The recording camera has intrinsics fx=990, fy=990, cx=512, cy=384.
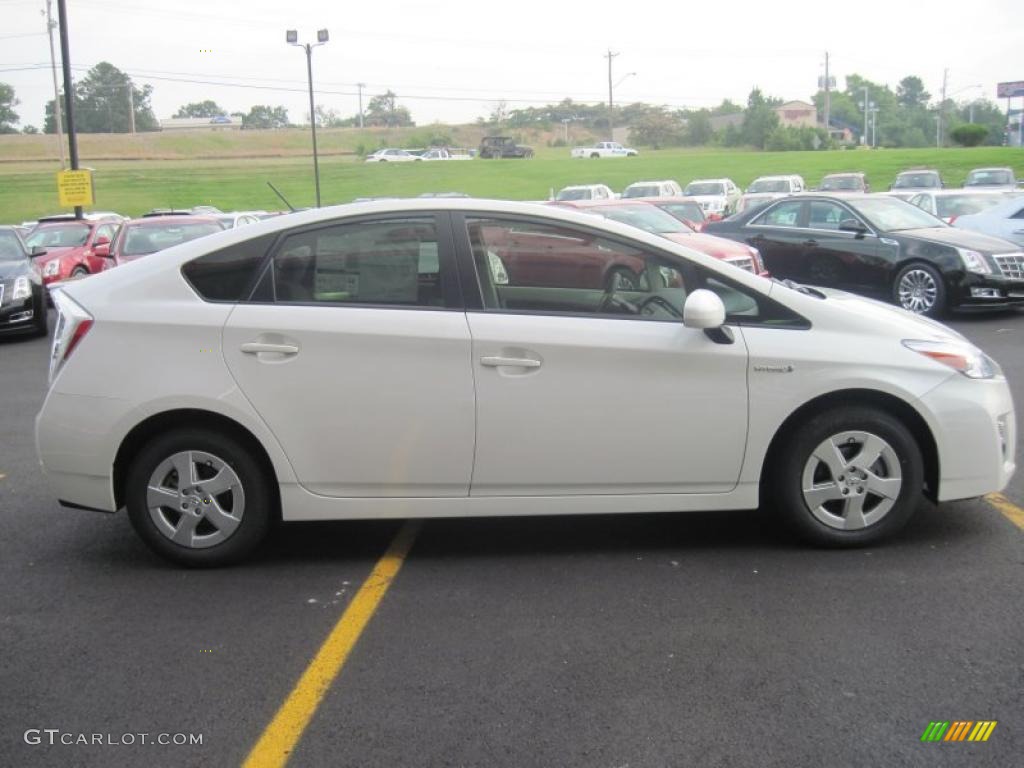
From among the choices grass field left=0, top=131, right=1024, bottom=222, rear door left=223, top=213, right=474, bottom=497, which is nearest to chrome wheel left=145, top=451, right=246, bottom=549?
rear door left=223, top=213, right=474, bottom=497

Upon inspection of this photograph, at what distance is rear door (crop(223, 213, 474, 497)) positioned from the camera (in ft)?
14.5

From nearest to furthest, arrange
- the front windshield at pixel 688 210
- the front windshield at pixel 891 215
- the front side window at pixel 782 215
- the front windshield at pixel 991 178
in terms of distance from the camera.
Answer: the front windshield at pixel 891 215, the front side window at pixel 782 215, the front windshield at pixel 688 210, the front windshield at pixel 991 178

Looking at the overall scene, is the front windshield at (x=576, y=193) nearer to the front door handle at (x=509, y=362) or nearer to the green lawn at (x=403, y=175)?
the green lawn at (x=403, y=175)

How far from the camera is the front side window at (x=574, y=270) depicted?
4.60 meters

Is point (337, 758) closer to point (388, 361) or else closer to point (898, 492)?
point (388, 361)

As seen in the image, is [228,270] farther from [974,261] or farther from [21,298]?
[974,261]

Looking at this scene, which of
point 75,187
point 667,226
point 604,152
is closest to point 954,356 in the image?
point 667,226

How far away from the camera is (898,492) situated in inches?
178

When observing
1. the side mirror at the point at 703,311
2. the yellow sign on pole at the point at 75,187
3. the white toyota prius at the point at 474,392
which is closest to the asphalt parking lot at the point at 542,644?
the white toyota prius at the point at 474,392

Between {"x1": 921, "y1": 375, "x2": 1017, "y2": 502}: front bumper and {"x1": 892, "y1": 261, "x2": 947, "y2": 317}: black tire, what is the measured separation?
→ 324 inches

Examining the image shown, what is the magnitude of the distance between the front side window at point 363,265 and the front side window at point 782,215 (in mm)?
10382

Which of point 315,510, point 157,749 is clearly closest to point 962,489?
point 315,510

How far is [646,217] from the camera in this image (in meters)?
15.1

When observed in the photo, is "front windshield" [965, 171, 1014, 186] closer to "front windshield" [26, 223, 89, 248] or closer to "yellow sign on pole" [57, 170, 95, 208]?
"yellow sign on pole" [57, 170, 95, 208]
